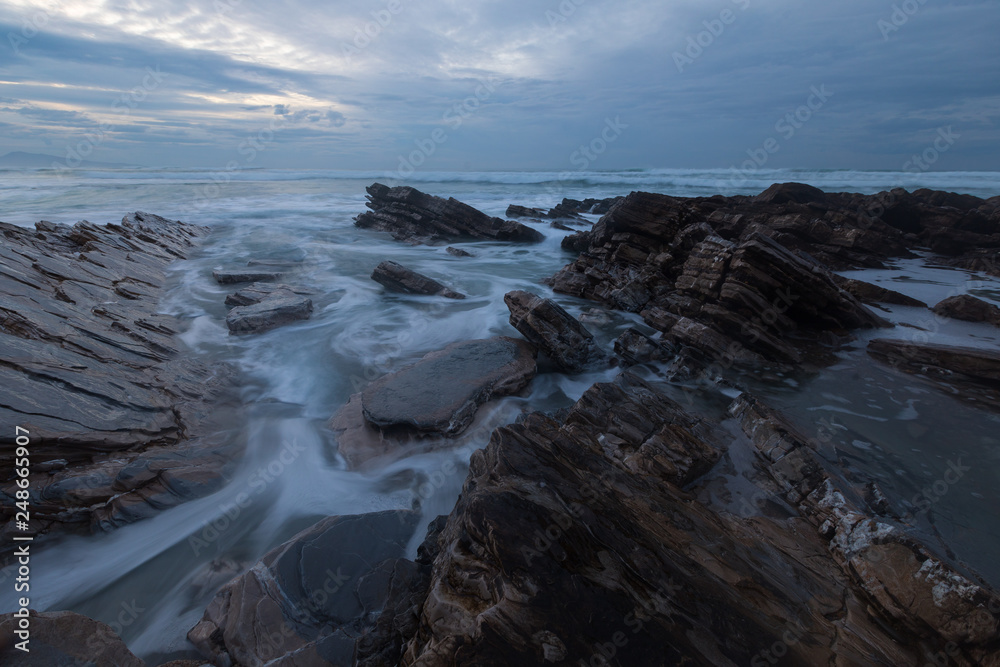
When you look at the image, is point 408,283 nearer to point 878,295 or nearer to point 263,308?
point 263,308

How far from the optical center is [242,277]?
13.3 metres

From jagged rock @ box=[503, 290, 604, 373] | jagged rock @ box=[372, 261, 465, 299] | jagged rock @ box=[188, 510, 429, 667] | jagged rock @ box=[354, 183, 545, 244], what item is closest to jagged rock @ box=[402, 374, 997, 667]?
jagged rock @ box=[188, 510, 429, 667]

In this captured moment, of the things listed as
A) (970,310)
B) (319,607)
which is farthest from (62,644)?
(970,310)

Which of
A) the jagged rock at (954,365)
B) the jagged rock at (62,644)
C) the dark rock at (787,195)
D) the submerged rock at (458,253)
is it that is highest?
the dark rock at (787,195)

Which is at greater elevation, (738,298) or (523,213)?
(738,298)

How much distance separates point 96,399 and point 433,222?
18.8m

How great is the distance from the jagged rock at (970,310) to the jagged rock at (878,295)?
757 mm

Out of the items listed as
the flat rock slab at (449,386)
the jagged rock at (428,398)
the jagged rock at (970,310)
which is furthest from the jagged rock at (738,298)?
the jagged rock at (428,398)

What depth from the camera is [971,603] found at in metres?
2.90

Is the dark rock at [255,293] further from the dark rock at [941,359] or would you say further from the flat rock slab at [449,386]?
the dark rock at [941,359]

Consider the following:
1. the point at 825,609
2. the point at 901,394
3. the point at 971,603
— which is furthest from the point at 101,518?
the point at 901,394

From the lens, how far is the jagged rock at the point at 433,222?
21344 mm

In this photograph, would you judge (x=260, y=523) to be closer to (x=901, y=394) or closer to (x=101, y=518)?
(x=101, y=518)

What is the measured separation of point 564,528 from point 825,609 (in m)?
2.05
